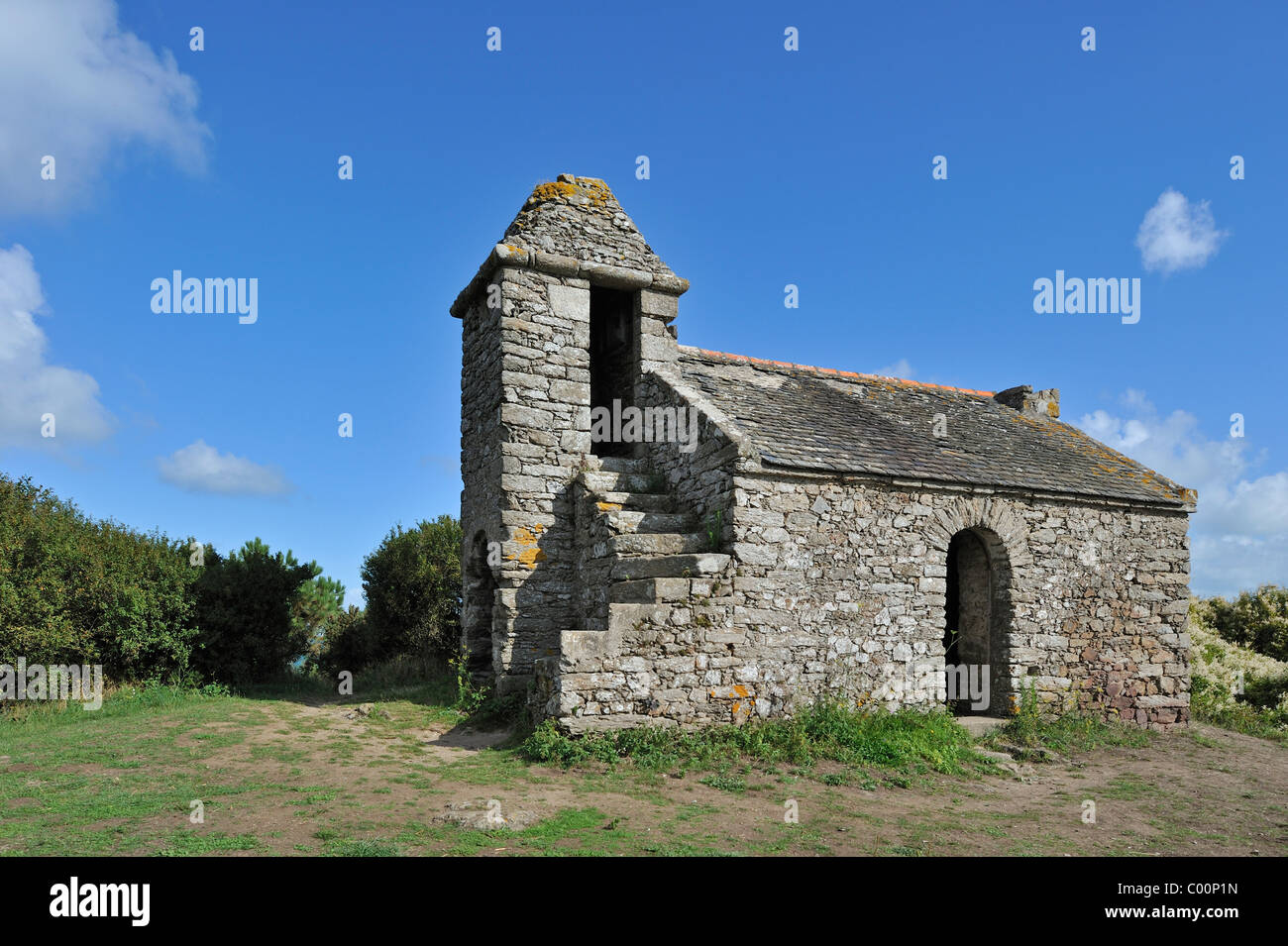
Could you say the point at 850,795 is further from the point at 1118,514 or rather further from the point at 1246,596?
the point at 1246,596

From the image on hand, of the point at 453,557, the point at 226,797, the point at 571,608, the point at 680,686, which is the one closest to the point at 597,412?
the point at 571,608

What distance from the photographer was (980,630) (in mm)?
12039

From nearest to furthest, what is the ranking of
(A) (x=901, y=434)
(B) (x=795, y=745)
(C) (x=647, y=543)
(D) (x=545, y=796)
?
1. (D) (x=545, y=796)
2. (B) (x=795, y=745)
3. (C) (x=647, y=543)
4. (A) (x=901, y=434)

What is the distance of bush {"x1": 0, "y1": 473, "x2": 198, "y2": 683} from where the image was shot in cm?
1234

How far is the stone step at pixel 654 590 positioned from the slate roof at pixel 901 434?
1.98 meters

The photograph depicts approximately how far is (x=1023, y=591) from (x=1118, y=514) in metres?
2.55

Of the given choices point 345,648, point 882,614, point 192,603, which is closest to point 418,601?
point 345,648

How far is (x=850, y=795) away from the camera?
7945 millimetres

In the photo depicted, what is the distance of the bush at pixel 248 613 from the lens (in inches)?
563

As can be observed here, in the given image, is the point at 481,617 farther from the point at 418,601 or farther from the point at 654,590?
the point at 418,601

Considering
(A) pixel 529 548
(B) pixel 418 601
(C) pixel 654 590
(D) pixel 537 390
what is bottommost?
(B) pixel 418 601

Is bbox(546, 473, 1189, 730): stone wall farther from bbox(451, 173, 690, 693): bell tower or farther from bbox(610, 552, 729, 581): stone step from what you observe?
bbox(451, 173, 690, 693): bell tower

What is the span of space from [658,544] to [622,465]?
8.08 ft

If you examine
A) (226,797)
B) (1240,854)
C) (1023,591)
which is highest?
(1023,591)
